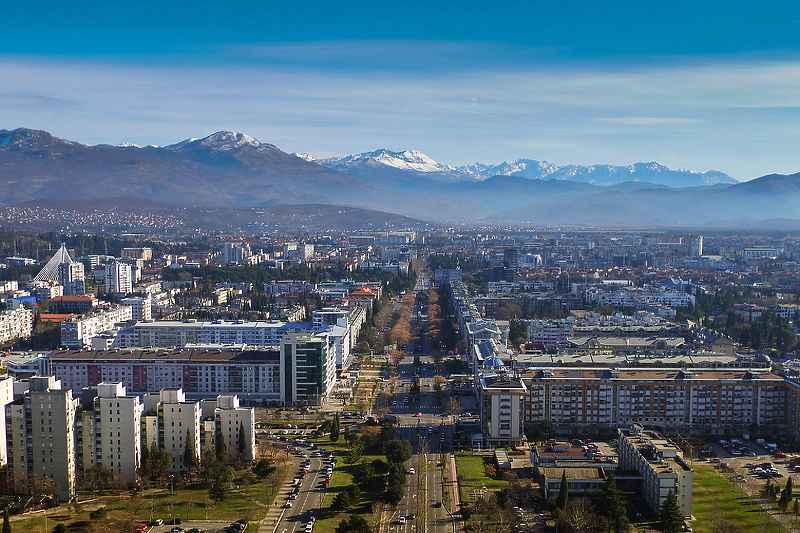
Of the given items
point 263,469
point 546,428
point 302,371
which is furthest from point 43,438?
point 546,428

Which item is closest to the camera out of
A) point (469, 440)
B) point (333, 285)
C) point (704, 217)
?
point (469, 440)

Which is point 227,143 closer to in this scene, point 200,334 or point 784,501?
point 200,334

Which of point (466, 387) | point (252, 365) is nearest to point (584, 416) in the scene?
point (466, 387)

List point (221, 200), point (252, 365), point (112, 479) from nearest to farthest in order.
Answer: point (112, 479), point (252, 365), point (221, 200)

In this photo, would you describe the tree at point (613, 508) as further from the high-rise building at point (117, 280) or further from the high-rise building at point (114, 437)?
the high-rise building at point (117, 280)

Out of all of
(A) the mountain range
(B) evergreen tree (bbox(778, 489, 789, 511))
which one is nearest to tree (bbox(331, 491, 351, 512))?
(B) evergreen tree (bbox(778, 489, 789, 511))

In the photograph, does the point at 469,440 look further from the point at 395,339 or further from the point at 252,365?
the point at 395,339
